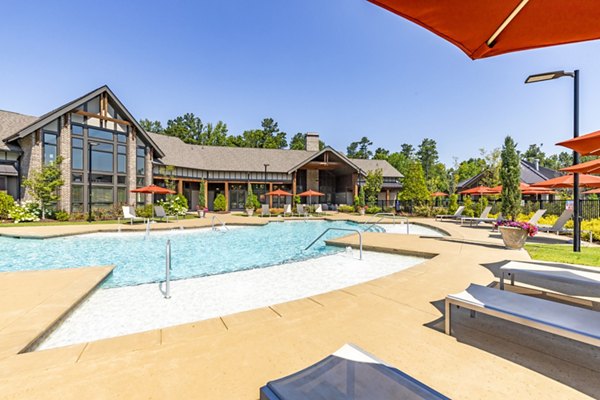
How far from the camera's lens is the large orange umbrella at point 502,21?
2.07m

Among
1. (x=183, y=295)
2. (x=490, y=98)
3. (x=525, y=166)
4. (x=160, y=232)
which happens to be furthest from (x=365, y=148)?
(x=183, y=295)

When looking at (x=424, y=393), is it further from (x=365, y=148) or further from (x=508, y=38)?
(x=365, y=148)

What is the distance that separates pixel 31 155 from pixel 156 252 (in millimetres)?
15249

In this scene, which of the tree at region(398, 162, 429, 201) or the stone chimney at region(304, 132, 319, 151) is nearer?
the tree at region(398, 162, 429, 201)

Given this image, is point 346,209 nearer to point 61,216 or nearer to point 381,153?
point 61,216

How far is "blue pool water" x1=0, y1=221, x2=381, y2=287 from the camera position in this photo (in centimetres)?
776

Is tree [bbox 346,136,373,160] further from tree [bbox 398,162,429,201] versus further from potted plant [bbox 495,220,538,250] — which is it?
potted plant [bbox 495,220,538,250]

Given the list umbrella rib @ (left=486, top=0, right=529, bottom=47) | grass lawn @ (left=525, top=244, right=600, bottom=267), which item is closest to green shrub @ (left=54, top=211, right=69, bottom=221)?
umbrella rib @ (left=486, top=0, right=529, bottom=47)

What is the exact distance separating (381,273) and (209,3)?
1375cm

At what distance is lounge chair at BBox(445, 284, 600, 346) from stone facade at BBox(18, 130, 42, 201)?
24.2m

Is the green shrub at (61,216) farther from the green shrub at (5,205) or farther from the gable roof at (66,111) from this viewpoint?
the gable roof at (66,111)

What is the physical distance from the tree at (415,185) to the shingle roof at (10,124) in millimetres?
29017

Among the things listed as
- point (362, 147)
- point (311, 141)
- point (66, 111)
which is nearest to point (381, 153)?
point (362, 147)

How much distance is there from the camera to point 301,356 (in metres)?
2.69
